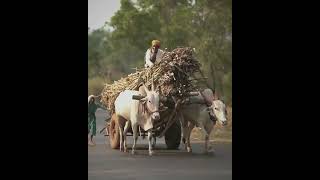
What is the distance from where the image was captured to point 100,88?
7516 millimetres

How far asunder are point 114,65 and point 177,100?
87 centimetres

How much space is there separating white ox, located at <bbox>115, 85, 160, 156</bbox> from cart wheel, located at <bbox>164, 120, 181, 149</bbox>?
0.26 meters

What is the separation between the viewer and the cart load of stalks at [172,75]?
24.2ft

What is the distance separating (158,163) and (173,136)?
43cm

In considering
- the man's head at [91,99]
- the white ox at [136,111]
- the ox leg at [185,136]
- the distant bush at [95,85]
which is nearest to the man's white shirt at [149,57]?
the white ox at [136,111]

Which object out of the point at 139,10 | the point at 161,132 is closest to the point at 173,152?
the point at 161,132

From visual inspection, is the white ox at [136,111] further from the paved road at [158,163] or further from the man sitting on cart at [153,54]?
the man sitting on cart at [153,54]

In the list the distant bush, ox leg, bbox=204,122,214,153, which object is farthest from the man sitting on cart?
ox leg, bbox=204,122,214,153

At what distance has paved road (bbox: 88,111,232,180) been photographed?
23.6 ft

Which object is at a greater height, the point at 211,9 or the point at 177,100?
the point at 211,9

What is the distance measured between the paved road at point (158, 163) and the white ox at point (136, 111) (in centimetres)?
14
